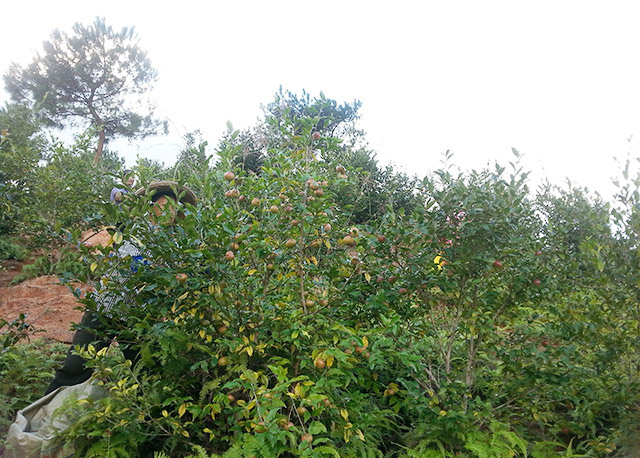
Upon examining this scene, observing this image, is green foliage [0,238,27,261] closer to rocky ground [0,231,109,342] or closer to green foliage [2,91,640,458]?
rocky ground [0,231,109,342]

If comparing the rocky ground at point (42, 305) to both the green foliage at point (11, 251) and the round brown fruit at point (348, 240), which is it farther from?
the round brown fruit at point (348, 240)

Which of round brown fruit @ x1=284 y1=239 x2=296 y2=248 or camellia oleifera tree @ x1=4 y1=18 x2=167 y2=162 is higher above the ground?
camellia oleifera tree @ x1=4 y1=18 x2=167 y2=162

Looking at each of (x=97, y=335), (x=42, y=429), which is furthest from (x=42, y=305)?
(x=42, y=429)

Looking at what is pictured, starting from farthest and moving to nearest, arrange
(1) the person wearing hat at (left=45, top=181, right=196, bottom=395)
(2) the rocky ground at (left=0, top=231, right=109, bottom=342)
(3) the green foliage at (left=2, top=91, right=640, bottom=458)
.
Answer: (2) the rocky ground at (left=0, top=231, right=109, bottom=342)
(1) the person wearing hat at (left=45, top=181, right=196, bottom=395)
(3) the green foliage at (left=2, top=91, right=640, bottom=458)

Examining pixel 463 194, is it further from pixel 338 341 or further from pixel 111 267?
pixel 111 267

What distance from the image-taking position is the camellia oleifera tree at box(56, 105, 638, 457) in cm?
212

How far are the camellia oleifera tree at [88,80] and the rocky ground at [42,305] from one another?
11673 millimetres

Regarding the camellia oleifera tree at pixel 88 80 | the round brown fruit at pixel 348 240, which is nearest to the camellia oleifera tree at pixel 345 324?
the round brown fruit at pixel 348 240

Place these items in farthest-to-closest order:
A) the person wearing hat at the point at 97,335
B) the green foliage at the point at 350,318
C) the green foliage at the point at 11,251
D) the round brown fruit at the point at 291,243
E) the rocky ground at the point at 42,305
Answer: the green foliage at the point at 11,251, the rocky ground at the point at 42,305, the person wearing hat at the point at 97,335, the round brown fruit at the point at 291,243, the green foliage at the point at 350,318

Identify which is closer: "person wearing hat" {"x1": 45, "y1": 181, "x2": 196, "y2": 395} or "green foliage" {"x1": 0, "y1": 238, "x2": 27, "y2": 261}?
"person wearing hat" {"x1": 45, "y1": 181, "x2": 196, "y2": 395}

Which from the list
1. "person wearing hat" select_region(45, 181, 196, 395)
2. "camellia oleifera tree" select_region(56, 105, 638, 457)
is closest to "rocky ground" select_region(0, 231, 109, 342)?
"person wearing hat" select_region(45, 181, 196, 395)

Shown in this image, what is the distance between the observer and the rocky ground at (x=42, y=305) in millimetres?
5531

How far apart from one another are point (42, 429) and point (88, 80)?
64.3ft

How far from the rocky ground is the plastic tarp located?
2573 millimetres
